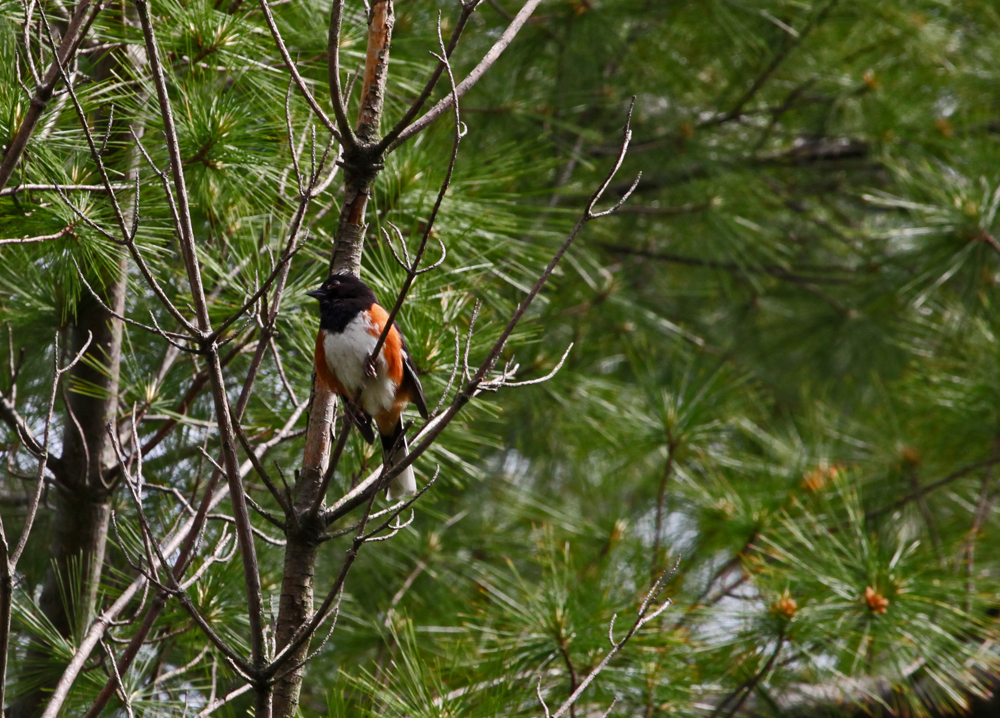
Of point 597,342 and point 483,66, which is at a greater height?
point 597,342

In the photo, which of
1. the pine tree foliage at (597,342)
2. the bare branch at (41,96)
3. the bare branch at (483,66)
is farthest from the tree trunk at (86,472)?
the bare branch at (483,66)

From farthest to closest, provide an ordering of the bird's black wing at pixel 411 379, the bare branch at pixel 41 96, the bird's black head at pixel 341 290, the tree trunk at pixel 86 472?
the tree trunk at pixel 86 472 → the bird's black wing at pixel 411 379 → the bird's black head at pixel 341 290 → the bare branch at pixel 41 96

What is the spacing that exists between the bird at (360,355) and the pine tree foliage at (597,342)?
10 centimetres

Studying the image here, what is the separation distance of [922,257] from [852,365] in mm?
1795

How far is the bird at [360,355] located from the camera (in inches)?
76.3

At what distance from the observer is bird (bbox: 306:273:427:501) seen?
6.36 ft

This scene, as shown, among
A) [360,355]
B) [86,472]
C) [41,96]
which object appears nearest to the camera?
[41,96]

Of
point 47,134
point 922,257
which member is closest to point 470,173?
point 47,134

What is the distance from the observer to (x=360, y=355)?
1979 mm

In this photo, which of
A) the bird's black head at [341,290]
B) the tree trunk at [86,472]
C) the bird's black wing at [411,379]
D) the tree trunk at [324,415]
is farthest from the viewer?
the tree trunk at [86,472]

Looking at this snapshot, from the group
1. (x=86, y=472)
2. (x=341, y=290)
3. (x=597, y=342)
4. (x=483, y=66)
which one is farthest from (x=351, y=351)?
(x=597, y=342)

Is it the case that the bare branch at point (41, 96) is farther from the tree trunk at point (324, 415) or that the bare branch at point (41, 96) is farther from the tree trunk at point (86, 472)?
the tree trunk at point (86, 472)

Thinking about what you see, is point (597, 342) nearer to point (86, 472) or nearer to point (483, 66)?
point (86, 472)

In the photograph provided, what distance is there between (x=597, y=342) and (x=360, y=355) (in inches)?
106
